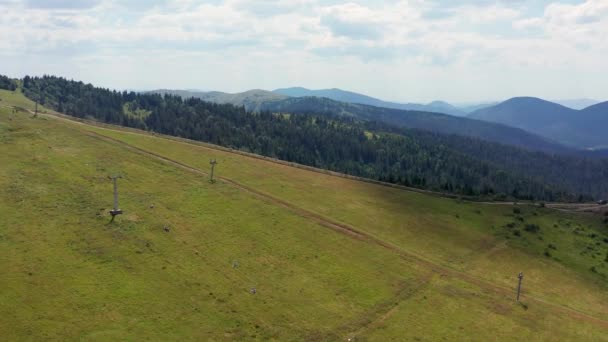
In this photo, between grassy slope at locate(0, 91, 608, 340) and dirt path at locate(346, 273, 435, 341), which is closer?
grassy slope at locate(0, 91, 608, 340)

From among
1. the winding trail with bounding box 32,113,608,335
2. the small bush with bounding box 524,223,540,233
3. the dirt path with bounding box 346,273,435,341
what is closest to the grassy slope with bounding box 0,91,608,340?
the dirt path with bounding box 346,273,435,341

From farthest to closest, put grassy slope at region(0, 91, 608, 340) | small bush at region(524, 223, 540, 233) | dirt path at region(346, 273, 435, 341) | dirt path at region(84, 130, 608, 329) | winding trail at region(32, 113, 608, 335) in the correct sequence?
small bush at region(524, 223, 540, 233)
dirt path at region(84, 130, 608, 329)
winding trail at region(32, 113, 608, 335)
dirt path at region(346, 273, 435, 341)
grassy slope at region(0, 91, 608, 340)

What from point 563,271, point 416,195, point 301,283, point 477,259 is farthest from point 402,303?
point 416,195

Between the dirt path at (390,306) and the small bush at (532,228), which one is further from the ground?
the small bush at (532,228)

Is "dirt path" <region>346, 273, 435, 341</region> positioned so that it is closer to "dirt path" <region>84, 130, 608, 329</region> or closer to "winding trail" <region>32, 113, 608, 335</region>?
"winding trail" <region>32, 113, 608, 335</region>

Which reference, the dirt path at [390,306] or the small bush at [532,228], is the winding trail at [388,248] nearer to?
the dirt path at [390,306]

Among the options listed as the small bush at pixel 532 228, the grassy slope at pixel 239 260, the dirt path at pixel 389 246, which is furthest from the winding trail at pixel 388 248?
the small bush at pixel 532 228

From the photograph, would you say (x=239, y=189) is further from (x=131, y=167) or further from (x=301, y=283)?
(x=301, y=283)

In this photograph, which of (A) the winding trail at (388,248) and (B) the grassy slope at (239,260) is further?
(A) the winding trail at (388,248)

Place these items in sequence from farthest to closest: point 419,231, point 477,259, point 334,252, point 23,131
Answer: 1. point 23,131
2. point 419,231
3. point 477,259
4. point 334,252
